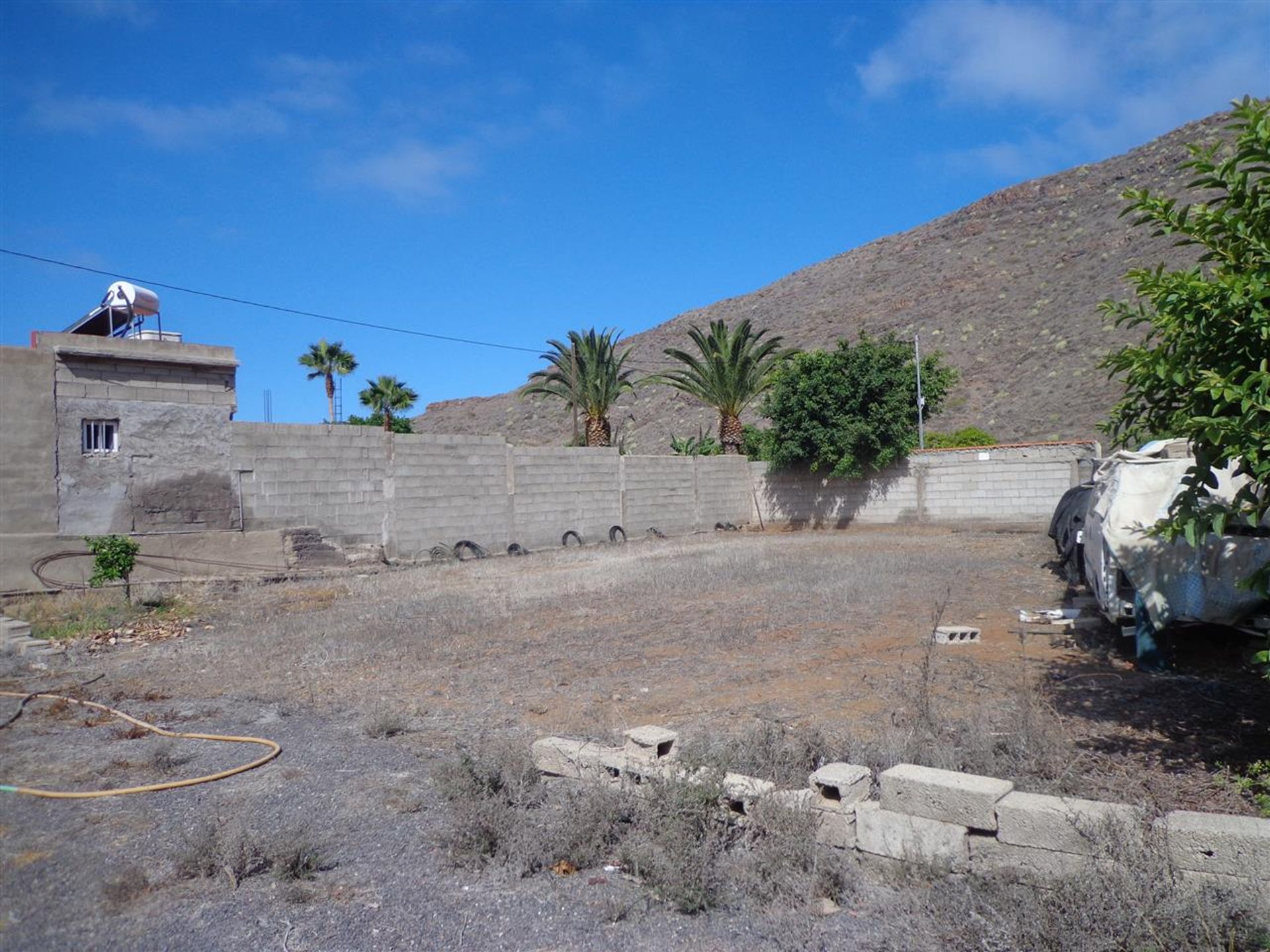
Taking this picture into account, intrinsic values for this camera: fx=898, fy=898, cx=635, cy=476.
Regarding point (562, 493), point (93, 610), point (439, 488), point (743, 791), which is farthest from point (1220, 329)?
point (562, 493)

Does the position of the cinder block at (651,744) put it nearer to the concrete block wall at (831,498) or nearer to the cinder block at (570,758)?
the cinder block at (570,758)

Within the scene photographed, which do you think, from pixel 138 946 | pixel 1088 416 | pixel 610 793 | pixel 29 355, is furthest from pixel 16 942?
pixel 1088 416

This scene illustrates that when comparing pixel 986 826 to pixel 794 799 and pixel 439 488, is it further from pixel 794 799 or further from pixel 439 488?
pixel 439 488

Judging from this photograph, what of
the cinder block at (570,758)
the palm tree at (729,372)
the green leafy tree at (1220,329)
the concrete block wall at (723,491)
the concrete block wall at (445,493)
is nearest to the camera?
the green leafy tree at (1220,329)

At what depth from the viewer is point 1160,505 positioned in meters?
8.31

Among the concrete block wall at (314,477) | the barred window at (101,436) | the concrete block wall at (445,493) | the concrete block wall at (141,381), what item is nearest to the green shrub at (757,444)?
the concrete block wall at (445,493)

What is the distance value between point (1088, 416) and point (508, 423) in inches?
1376

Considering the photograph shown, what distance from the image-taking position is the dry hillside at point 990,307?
3928 centimetres

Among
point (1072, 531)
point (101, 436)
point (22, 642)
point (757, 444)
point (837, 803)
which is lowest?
point (22, 642)

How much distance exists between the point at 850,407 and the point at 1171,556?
64.6ft

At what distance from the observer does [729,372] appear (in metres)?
29.6

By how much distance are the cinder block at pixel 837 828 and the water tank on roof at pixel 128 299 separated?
16788 millimetres

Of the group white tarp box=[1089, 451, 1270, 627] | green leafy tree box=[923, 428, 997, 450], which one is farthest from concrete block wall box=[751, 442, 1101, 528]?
white tarp box=[1089, 451, 1270, 627]

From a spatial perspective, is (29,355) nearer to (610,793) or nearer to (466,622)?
(466,622)
